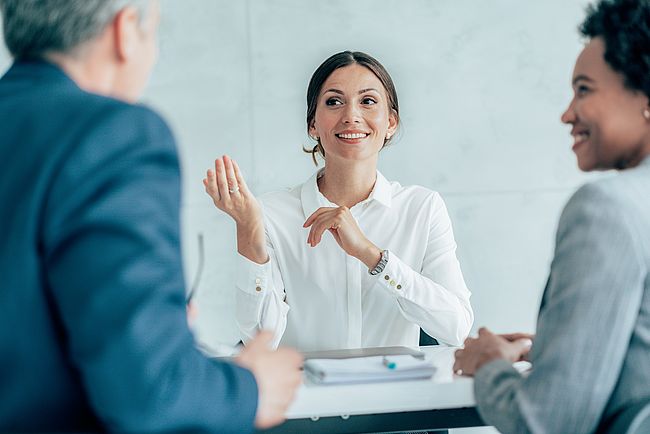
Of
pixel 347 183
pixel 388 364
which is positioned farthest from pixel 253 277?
pixel 388 364

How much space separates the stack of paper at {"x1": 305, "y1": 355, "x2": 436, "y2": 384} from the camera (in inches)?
66.4

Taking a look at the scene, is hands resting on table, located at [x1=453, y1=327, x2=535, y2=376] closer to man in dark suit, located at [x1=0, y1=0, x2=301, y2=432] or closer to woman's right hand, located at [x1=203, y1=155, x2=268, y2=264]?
man in dark suit, located at [x1=0, y1=0, x2=301, y2=432]

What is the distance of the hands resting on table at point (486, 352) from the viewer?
5.43 feet

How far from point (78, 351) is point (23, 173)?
0.21 metres

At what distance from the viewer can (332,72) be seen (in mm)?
2922

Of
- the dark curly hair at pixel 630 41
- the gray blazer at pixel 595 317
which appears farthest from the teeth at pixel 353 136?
the gray blazer at pixel 595 317

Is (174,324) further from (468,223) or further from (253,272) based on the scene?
(468,223)

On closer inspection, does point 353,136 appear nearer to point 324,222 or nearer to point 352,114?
point 352,114

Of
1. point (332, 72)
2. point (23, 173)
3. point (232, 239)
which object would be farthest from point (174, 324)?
point (232, 239)

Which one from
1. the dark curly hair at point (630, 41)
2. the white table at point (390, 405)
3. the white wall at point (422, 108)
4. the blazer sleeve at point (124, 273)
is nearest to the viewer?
the blazer sleeve at point (124, 273)

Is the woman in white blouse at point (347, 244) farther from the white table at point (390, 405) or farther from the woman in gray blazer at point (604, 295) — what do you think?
the woman in gray blazer at point (604, 295)

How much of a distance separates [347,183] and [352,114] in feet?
0.78

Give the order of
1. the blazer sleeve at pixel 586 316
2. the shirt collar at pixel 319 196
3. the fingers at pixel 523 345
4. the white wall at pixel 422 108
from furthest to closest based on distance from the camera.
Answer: the white wall at pixel 422 108
the shirt collar at pixel 319 196
the fingers at pixel 523 345
the blazer sleeve at pixel 586 316

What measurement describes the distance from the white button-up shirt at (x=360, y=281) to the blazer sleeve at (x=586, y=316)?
1.20m
